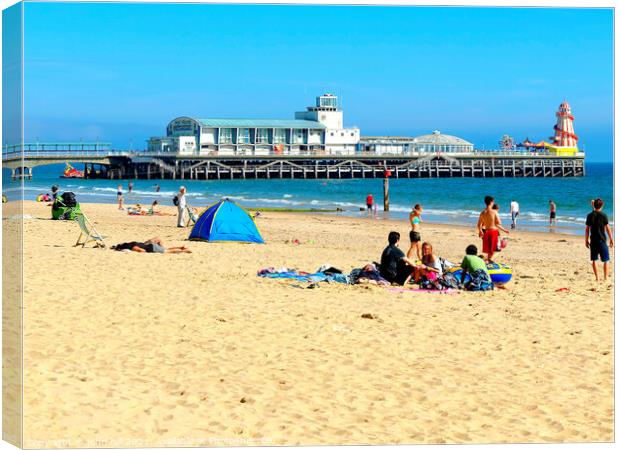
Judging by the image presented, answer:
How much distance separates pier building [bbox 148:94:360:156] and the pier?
8.46ft

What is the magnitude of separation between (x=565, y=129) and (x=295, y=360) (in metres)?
94.0

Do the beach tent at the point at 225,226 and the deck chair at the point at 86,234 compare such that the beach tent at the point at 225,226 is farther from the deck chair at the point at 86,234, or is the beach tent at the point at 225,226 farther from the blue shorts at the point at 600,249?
the blue shorts at the point at 600,249

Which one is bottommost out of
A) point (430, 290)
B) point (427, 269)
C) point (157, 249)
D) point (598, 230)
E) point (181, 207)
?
point (430, 290)

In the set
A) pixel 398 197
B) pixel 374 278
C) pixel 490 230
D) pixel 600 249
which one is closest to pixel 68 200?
pixel 490 230

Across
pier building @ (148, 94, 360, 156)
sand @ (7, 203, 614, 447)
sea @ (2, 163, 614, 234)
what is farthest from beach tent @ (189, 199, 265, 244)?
pier building @ (148, 94, 360, 156)

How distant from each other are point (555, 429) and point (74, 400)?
3046 mm

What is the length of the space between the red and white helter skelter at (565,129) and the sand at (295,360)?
285 ft

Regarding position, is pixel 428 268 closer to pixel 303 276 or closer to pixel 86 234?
pixel 303 276

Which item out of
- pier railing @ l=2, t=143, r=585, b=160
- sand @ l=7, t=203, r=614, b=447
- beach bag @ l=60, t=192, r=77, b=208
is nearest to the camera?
sand @ l=7, t=203, r=614, b=447

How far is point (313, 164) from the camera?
88938 mm

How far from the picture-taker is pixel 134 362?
6.76 meters

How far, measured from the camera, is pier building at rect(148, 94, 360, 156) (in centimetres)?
8894

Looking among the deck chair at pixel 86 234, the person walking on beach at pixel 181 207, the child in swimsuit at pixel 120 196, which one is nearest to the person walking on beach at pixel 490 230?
the deck chair at pixel 86 234

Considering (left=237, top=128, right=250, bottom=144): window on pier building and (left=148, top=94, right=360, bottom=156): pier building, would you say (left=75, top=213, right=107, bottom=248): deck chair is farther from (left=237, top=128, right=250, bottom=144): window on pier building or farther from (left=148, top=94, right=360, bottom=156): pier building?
(left=237, top=128, right=250, bottom=144): window on pier building
